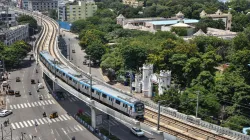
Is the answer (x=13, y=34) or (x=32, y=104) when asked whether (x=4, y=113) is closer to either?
→ (x=32, y=104)

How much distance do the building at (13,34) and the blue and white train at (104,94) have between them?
50.8 meters

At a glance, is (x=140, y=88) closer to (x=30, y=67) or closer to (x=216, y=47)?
(x=216, y=47)

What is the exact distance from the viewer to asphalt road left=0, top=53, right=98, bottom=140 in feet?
179

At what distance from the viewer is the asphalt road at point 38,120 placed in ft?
179

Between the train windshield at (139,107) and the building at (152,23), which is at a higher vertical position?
the building at (152,23)

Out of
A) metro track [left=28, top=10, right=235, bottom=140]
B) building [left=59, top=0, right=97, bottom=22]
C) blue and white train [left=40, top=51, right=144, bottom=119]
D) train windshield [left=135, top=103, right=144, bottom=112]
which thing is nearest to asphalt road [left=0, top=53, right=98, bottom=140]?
blue and white train [left=40, top=51, right=144, bottom=119]

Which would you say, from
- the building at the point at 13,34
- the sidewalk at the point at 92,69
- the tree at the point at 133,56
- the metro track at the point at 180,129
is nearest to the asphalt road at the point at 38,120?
the metro track at the point at 180,129

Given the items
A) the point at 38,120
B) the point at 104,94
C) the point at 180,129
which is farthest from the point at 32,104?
the point at 180,129

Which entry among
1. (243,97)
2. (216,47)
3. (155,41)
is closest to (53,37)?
(155,41)

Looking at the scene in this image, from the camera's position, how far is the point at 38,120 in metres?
60.9

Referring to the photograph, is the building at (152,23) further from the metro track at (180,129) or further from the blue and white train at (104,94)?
the metro track at (180,129)

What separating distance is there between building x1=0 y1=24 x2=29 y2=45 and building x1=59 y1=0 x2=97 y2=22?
38.2m

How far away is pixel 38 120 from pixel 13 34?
71160mm

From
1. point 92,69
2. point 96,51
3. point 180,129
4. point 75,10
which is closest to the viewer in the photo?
point 180,129
